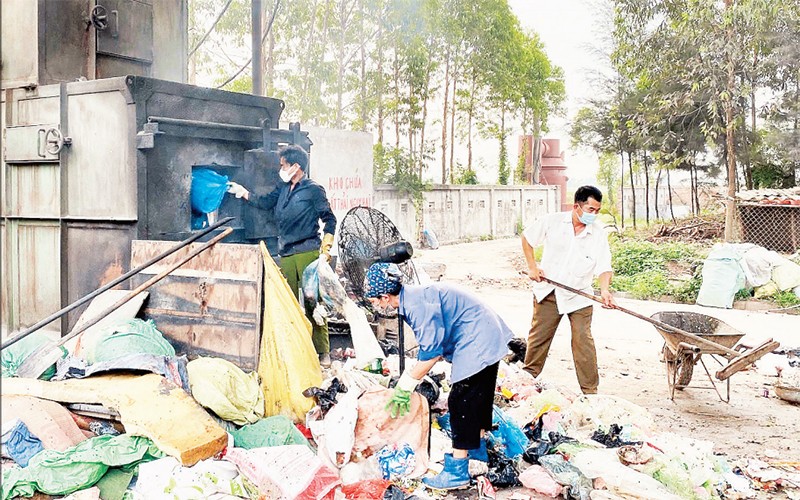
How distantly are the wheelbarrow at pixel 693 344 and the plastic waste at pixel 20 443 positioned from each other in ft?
12.6

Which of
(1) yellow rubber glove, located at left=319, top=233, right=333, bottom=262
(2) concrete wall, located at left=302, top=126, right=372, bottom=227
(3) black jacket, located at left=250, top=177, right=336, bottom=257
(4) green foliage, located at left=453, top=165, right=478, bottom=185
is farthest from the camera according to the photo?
(4) green foliage, located at left=453, top=165, right=478, bottom=185

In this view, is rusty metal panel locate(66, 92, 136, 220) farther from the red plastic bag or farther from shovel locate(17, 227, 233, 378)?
the red plastic bag

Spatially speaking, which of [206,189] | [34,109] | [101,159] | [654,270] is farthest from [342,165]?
[101,159]

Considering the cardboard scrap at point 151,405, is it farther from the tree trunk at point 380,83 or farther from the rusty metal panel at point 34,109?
the tree trunk at point 380,83

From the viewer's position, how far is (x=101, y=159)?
20.3ft

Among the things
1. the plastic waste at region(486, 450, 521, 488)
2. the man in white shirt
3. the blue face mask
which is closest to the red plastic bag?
the plastic waste at region(486, 450, 521, 488)

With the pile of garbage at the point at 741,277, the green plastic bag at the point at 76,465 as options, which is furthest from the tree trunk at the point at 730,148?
the green plastic bag at the point at 76,465

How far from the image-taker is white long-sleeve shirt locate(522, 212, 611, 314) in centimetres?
578

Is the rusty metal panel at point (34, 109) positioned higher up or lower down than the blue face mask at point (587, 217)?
higher up

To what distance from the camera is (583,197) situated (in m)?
5.74

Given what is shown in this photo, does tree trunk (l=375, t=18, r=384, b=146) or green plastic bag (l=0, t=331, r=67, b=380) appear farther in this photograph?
tree trunk (l=375, t=18, r=384, b=146)

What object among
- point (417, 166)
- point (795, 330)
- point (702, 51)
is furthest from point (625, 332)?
point (417, 166)

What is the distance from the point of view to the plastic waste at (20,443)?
4.05m

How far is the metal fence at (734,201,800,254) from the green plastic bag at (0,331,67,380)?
1436 centimetres
